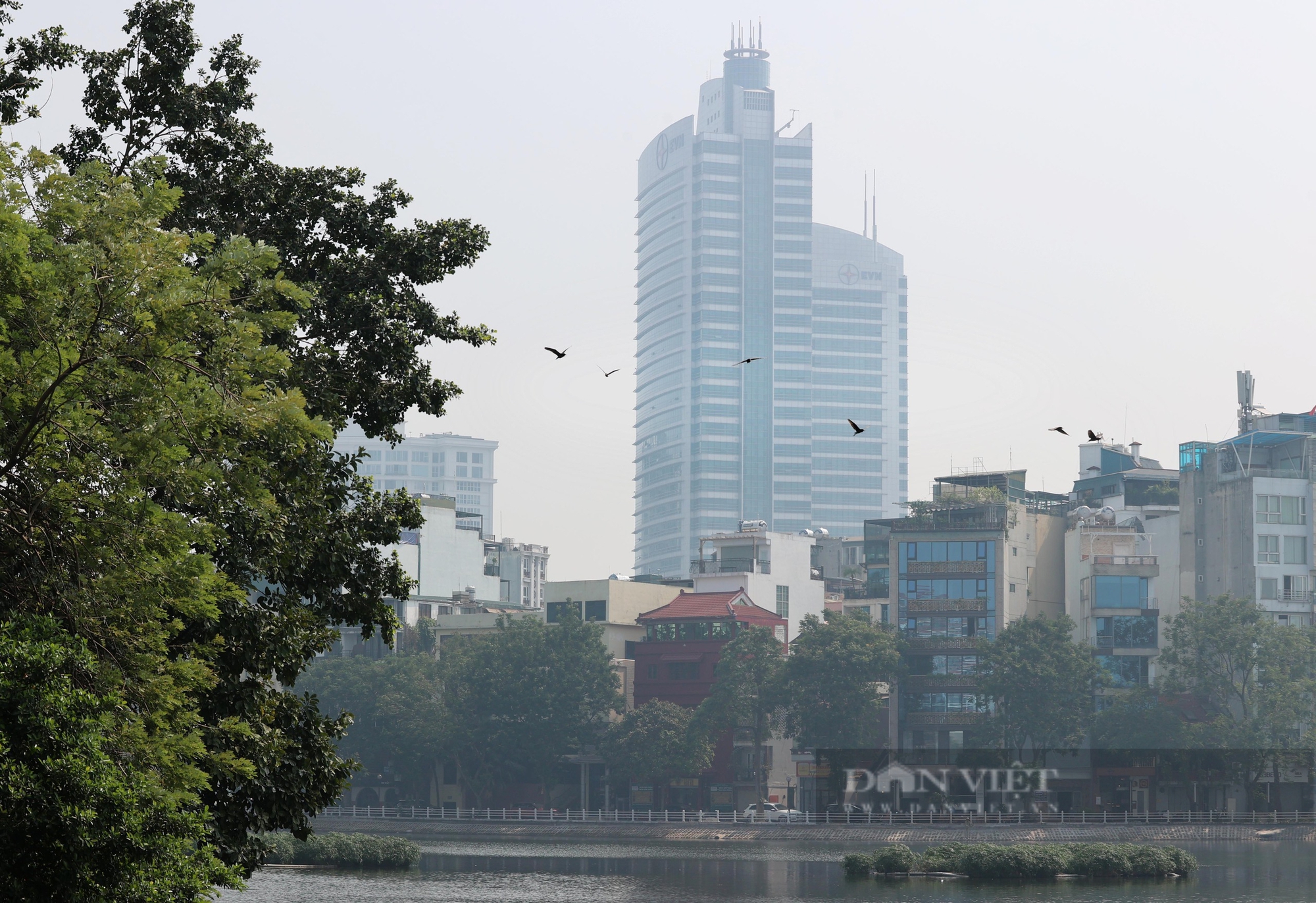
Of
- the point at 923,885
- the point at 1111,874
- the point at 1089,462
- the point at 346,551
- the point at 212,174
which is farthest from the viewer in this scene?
the point at 1089,462

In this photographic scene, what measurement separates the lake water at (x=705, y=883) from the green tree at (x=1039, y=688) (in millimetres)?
20787

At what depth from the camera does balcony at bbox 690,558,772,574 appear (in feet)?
394

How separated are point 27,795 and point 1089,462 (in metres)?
129

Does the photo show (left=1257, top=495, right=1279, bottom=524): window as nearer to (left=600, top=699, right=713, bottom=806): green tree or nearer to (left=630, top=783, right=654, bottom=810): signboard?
(left=600, top=699, right=713, bottom=806): green tree

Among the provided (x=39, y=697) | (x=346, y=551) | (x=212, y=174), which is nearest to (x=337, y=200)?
(x=212, y=174)

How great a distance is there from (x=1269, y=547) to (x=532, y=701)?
4688cm

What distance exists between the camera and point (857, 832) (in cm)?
8769

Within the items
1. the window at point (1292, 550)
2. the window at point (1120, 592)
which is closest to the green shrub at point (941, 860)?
the window at point (1120, 592)

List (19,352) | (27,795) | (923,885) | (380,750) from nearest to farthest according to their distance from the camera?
(27,795)
(19,352)
(923,885)
(380,750)

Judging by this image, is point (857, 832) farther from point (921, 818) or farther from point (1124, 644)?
point (1124, 644)

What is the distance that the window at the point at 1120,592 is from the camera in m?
109

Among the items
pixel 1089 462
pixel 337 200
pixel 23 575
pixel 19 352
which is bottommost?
pixel 23 575

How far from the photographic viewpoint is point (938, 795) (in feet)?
308

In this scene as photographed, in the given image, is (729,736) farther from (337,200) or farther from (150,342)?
(150,342)
